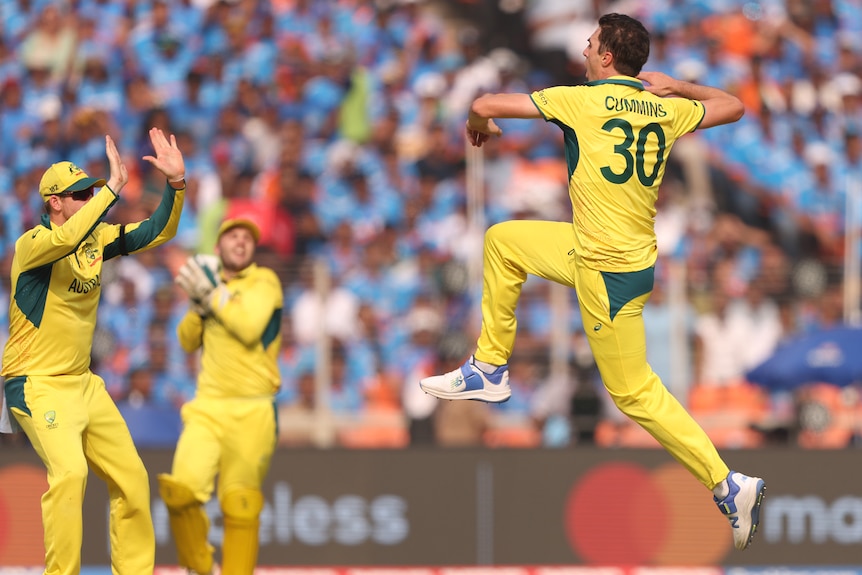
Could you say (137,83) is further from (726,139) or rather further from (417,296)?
(726,139)

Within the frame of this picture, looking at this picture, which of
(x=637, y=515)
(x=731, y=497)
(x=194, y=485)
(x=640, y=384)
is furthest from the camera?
(x=637, y=515)

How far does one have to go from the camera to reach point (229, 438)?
1109 cm

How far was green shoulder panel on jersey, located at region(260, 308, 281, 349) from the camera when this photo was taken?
11.2 m

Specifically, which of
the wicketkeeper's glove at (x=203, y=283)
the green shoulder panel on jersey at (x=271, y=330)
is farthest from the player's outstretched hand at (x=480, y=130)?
the green shoulder panel on jersey at (x=271, y=330)

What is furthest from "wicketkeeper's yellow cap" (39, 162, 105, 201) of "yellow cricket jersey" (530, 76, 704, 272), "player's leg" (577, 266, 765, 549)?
"player's leg" (577, 266, 765, 549)

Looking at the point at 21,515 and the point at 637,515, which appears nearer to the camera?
the point at 21,515

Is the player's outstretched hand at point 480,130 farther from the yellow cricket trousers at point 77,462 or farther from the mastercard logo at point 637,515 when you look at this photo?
the mastercard logo at point 637,515

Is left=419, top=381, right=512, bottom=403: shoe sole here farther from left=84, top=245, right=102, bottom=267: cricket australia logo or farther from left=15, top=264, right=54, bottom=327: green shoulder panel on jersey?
left=15, top=264, right=54, bottom=327: green shoulder panel on jersey

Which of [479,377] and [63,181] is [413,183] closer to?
[63,181]

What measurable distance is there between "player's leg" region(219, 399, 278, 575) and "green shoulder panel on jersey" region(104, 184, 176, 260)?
215 centimetres

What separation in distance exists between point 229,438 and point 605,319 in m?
3.90

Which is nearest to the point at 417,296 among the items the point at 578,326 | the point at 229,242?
the point at 578,326

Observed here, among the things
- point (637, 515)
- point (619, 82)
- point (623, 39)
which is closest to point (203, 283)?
point (619, 82)

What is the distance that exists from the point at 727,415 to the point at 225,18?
8.18m
